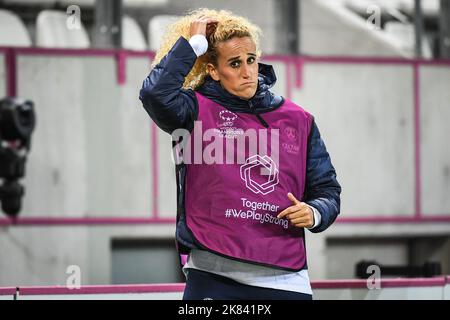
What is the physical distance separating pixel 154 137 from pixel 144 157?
20cm

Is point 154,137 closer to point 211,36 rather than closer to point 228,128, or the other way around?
point 211,36

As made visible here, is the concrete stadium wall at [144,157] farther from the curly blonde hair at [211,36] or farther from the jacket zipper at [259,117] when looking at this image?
the jacket zipper at [259,117]

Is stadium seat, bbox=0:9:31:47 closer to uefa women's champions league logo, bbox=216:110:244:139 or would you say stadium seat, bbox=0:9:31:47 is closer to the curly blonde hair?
the curly blonde hair

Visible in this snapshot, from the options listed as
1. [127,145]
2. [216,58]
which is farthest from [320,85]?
[216,58]

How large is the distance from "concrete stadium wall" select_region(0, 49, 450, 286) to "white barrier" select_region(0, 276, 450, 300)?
12.7 feet

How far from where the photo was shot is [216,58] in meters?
3.04

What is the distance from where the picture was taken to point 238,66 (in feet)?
9.81

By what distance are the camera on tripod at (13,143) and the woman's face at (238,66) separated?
3.79m

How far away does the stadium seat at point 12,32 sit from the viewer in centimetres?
829

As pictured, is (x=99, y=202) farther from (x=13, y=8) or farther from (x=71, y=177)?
(x=13, y=8)

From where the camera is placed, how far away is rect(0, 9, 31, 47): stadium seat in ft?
27.2

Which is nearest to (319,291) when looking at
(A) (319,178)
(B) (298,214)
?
(A) (319,178)

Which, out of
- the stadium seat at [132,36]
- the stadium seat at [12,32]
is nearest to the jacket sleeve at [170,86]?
the stadium seat at [12,32]

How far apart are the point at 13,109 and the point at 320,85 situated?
3.15 m
